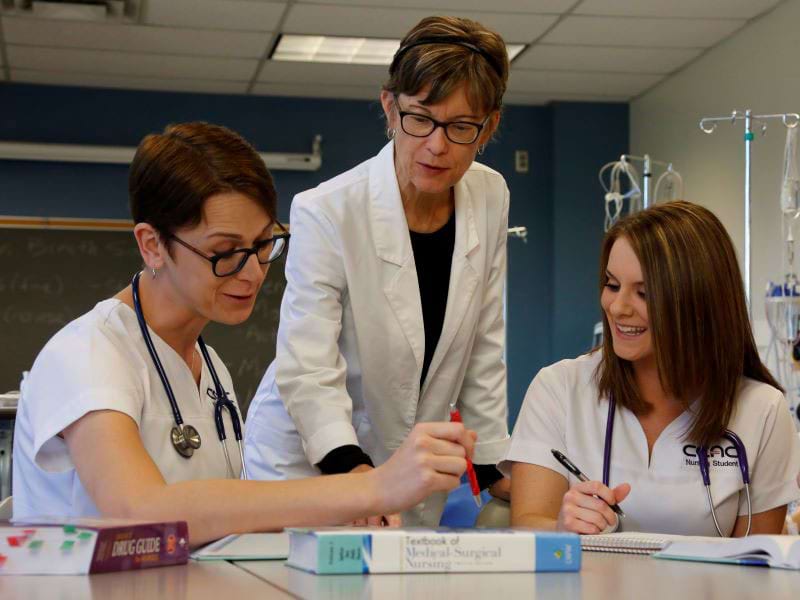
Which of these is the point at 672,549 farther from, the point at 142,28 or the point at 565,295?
the point at 565,295

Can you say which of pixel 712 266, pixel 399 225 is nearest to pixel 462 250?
pixel 399 225

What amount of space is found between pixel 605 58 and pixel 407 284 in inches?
146

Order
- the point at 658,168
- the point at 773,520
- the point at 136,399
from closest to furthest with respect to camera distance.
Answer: the point at 136,399
the point at 773,520
the point at 658,168

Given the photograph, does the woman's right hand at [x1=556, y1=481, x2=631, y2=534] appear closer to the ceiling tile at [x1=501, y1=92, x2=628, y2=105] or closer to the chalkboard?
the chalkboard

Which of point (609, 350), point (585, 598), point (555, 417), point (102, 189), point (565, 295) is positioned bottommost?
point (585, 598)

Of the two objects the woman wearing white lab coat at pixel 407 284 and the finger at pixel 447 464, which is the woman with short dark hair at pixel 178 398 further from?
the woman wearing white lab coat at pixel 407 284

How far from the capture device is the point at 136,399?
4.46 feet

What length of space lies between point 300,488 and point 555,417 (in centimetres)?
72

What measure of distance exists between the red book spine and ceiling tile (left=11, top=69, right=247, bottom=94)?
498 cm

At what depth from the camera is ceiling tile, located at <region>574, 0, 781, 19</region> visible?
4.53 metres

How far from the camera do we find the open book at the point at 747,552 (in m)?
1.14

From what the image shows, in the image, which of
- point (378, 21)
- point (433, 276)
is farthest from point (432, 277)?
point (378, 21)

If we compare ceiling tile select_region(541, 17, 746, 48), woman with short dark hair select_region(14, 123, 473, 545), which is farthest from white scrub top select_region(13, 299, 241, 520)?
ceiling tile select_region(541, 17, 746, 48)

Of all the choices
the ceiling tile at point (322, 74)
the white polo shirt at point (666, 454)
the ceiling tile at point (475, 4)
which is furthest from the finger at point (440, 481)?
the ceiling tile at point (322, 74)
